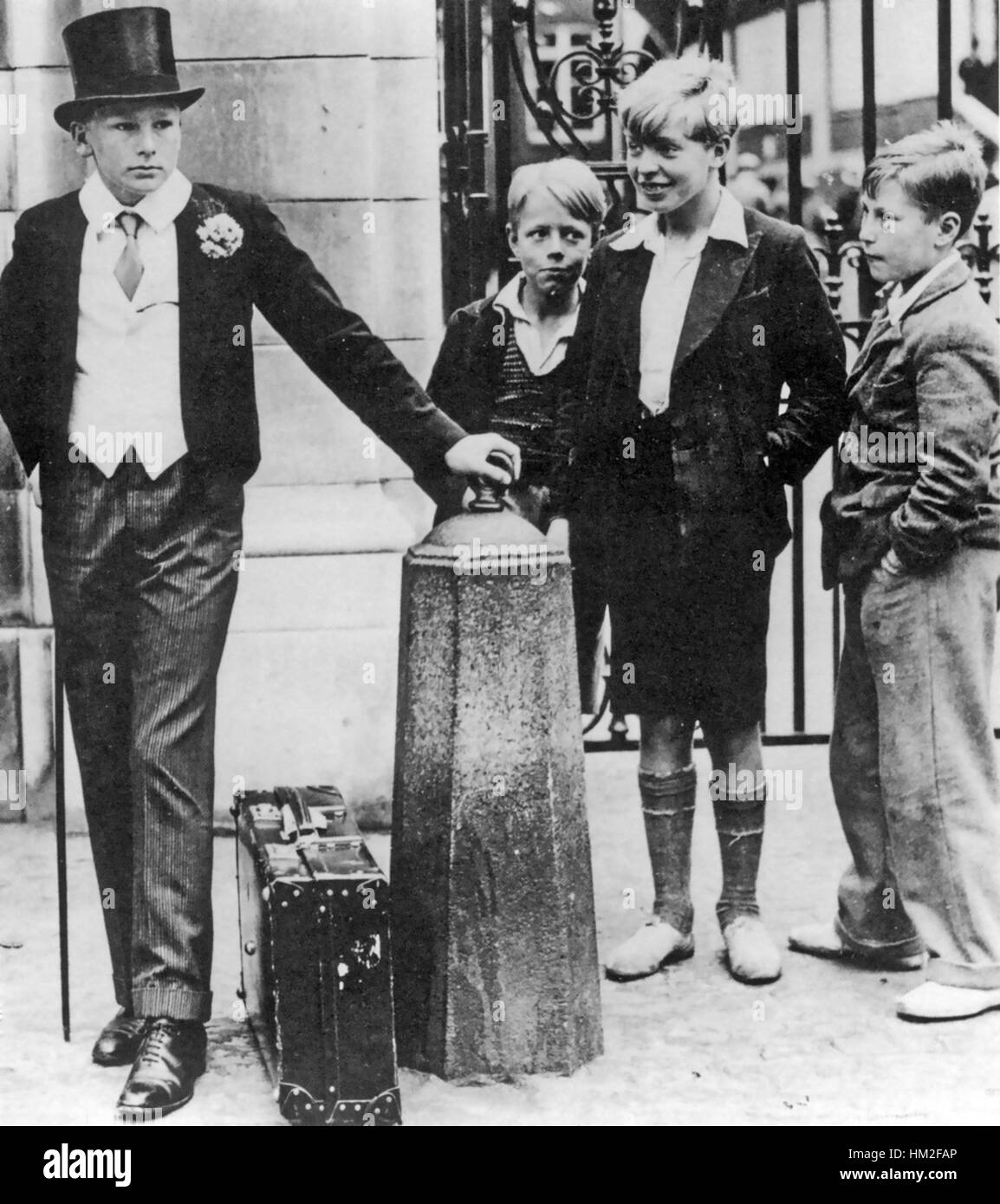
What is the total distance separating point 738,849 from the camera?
464cm

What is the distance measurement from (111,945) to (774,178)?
7.79 meters

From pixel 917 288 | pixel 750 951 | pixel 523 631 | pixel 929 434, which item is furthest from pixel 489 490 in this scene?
pixel 750 951

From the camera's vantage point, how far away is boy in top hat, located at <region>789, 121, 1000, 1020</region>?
4160 mm

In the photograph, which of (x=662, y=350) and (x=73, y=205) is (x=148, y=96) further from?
(x=662, y=350)

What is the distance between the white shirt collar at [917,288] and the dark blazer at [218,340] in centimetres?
111

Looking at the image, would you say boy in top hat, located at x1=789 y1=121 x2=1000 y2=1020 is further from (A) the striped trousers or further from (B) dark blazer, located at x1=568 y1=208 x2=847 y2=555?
(A) the striped trousers

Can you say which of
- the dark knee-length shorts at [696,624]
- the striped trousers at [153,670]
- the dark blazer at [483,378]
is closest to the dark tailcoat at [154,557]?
the striped trousers at [153,670]

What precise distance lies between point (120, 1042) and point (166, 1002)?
0.26 metres

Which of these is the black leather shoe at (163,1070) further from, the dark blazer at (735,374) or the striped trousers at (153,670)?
the dark blazer at (735,374)

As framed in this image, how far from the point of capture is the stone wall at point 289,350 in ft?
18.1

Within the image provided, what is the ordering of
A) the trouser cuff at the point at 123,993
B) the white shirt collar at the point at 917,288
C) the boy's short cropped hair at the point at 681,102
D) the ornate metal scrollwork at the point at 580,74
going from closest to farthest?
the trouser cuff at the point at 123,993 < the white shirt collar at the point at 917,288 < the boy's short cropped hair at the point at 681,102 < the ornate metal scrollwork at the point at 580,74

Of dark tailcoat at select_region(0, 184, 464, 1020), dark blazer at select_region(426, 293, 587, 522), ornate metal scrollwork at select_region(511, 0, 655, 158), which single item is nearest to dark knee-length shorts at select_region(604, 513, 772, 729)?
dark blazer at select_region(426, 293, 587, 522)

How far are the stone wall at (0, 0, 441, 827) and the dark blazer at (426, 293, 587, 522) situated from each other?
927 mm
